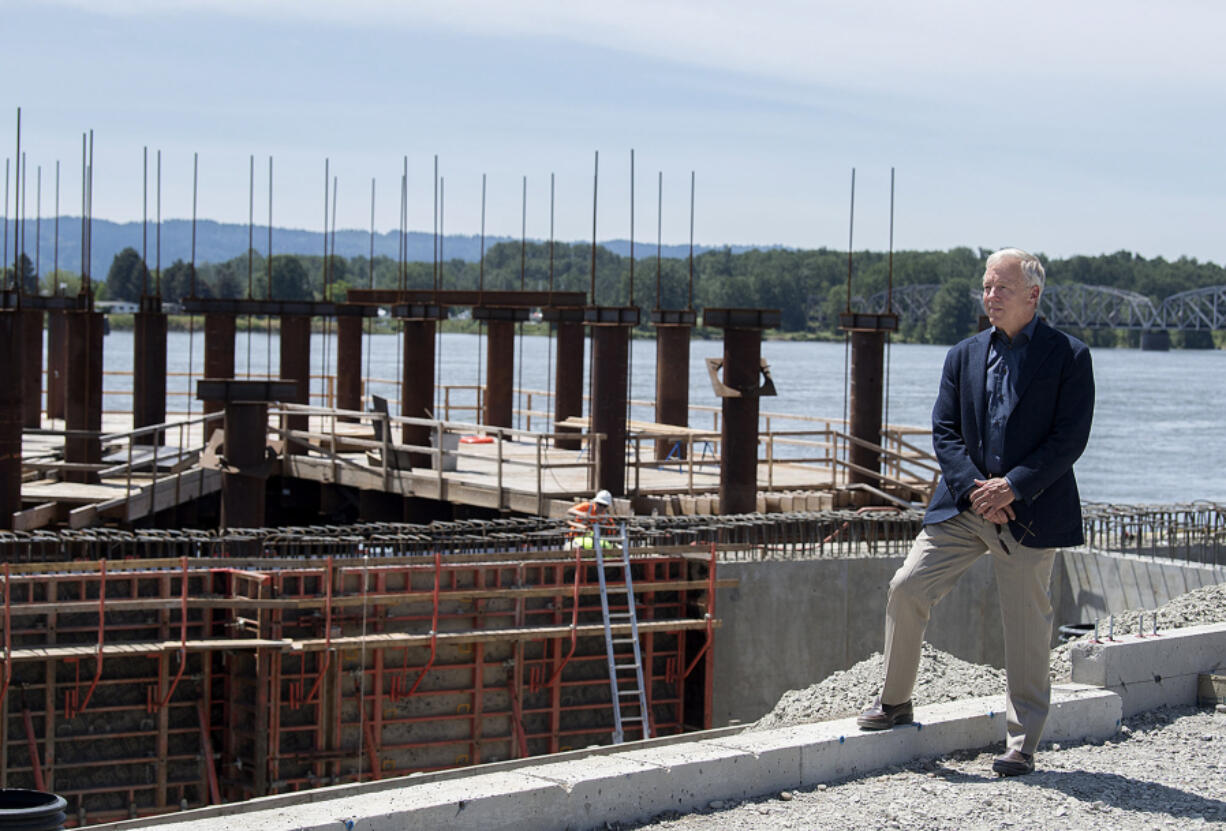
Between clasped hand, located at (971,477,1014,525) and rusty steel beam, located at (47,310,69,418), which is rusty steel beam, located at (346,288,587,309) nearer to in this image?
rusty steel beam, located at (47,310,69,418)

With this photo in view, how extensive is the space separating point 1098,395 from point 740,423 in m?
78.5

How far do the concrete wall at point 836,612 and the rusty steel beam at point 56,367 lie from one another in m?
23.1

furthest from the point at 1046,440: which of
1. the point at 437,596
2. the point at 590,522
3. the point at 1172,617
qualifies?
the point at 590,522

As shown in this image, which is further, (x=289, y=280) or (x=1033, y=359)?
(x=289, y=280)

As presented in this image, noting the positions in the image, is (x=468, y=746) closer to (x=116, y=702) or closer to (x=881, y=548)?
(x=116, y=702)

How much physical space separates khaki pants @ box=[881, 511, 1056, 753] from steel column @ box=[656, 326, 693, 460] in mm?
21970

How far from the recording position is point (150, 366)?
2838 cm

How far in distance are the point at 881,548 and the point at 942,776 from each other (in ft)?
41.1

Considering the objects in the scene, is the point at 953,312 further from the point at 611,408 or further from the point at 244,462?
the point at 244,462

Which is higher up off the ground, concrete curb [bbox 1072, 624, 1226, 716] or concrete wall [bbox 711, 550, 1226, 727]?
concrete curb [bbox 1072, 624, 1226, 716]

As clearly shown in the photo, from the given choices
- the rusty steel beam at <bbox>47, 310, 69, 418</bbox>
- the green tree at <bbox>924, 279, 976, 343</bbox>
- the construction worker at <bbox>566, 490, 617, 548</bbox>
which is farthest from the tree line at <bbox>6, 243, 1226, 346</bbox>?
the construction worker at <bbox>566, 490, 617, 548</bbox>

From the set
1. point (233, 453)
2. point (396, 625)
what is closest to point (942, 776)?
point (396, 625)

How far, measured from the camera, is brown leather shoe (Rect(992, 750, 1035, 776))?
22.5 ft

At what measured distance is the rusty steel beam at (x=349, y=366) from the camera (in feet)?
107
